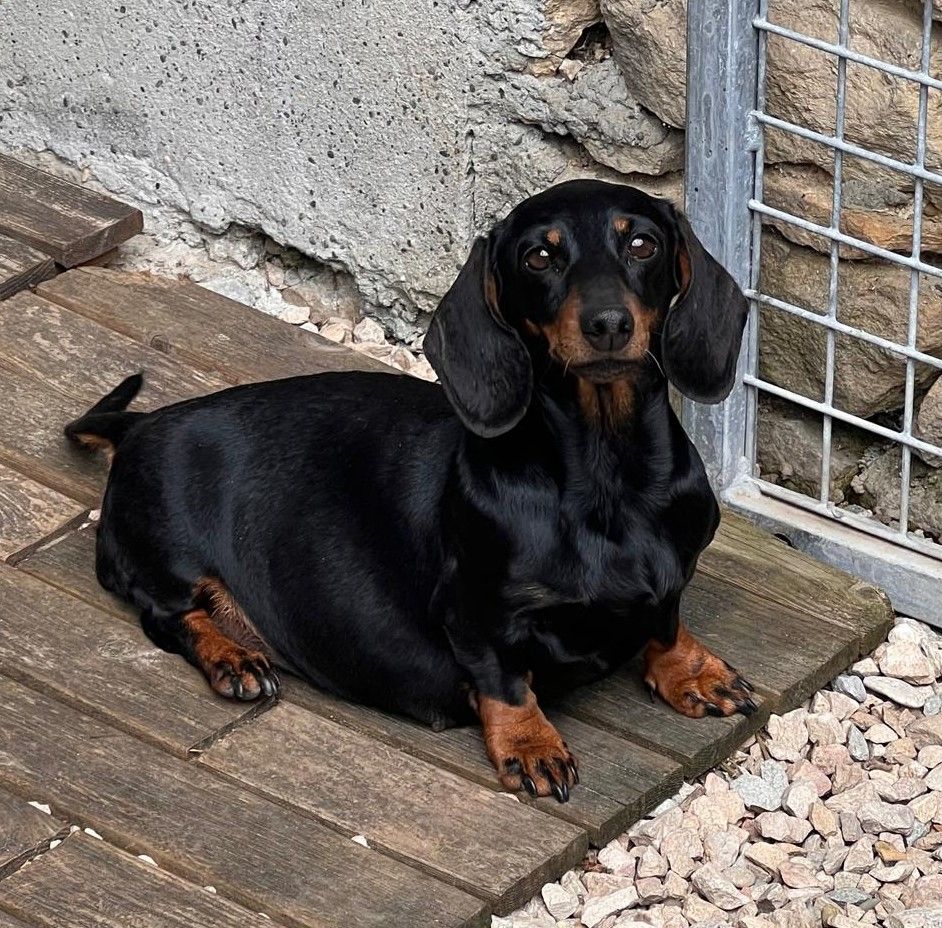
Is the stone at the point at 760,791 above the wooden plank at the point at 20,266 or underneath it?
underneath

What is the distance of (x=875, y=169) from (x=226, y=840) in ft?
6.30

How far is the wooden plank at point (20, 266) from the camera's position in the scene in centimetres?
482

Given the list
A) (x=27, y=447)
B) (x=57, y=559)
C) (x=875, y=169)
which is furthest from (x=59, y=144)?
(x=875, y=169)

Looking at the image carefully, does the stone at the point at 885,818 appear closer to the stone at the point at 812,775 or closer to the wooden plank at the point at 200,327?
the stone at the point at 812,775

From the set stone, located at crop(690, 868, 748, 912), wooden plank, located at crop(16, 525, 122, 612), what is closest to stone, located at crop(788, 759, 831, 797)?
stone, located at crop(690, 868, 748, 912)

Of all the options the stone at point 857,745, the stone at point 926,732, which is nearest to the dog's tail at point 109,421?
the stone at point 857,745

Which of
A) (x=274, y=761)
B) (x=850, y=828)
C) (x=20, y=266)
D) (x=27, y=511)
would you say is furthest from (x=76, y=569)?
(x=850, y=828)

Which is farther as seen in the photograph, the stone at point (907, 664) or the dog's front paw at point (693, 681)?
the stone at point (907, 664)

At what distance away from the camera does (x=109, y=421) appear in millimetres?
4121

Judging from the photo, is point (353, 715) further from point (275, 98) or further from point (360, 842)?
point (275, 98)

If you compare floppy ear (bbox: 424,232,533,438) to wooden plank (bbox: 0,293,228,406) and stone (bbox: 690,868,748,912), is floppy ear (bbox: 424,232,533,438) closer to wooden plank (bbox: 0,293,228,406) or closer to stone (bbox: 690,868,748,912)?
stone (bbox: 690,868,748,912)

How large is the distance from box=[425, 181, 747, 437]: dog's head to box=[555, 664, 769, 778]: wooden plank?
69 cm

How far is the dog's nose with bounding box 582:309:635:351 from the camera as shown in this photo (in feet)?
9.80

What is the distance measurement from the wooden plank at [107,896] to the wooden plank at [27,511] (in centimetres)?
98
